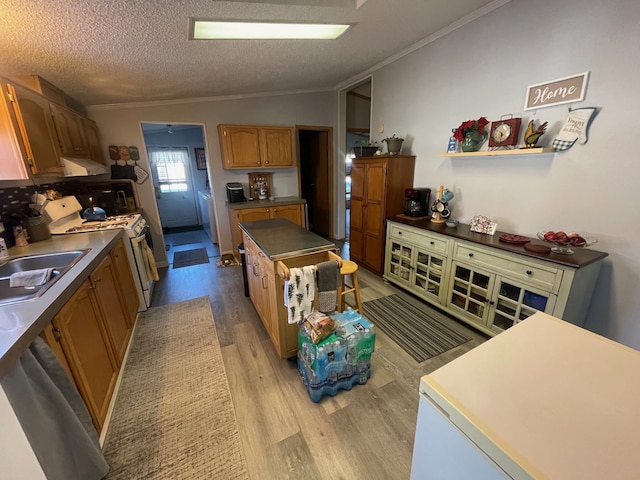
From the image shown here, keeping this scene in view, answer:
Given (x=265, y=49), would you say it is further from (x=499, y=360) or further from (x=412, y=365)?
(x=412, y=365)

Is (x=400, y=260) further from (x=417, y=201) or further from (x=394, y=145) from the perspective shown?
(x=394, y=145)

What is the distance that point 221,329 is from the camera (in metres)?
2.47

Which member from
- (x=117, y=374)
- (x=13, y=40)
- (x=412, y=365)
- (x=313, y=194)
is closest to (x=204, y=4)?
(x=13, y=40)

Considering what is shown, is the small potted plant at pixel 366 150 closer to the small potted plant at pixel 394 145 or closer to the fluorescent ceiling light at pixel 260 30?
the small potted plant at pixel 394 145

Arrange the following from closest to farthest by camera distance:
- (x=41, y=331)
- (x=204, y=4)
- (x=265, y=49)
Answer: (x=41, y=331), (x=204, y=4), (x=265, y=49)

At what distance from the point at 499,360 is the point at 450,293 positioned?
1.81m

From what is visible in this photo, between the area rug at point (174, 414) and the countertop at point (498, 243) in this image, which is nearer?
the area rug at point (174, 414)

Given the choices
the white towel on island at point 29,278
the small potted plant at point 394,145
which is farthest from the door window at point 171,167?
the white towel on island at point 29,278

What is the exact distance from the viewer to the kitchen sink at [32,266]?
1473 millimetres

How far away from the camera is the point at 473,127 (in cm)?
244

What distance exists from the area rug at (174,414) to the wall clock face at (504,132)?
2922 millimetres

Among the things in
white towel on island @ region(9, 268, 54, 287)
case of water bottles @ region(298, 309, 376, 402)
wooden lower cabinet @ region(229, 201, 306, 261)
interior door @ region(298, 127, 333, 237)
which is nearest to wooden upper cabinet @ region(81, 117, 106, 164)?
wooden lower cabinet @ region(229, 201, 306, 261)

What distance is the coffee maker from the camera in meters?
3.01

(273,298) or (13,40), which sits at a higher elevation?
(13,40)
